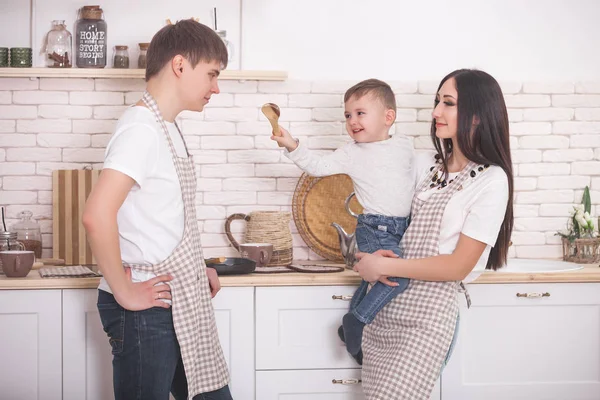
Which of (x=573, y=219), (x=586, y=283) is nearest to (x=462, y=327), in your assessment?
(x=586, y=283)

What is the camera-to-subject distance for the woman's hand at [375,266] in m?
2.51

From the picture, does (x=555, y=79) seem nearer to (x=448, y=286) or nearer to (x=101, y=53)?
(x=448, y=286)

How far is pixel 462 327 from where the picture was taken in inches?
118

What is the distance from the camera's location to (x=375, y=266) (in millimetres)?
2512

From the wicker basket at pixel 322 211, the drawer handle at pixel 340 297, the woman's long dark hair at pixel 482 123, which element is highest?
the woman's long dark hair at pixel 482 123

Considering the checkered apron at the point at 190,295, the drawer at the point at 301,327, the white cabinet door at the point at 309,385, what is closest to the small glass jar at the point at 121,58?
the drawer at the point at 301,327

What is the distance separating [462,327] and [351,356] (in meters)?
0.43

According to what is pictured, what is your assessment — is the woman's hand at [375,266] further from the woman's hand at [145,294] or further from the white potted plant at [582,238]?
the white potted plant at [582,238]

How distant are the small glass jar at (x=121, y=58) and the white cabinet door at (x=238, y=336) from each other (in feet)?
3.67

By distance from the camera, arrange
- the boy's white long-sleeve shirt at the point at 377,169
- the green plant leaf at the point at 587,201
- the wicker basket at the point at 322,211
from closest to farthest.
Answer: the boy's white long-sleeve shirt at the point at 377,169, the wicker basket at the point at 322,211, the green plant leaf at the point at 587,201

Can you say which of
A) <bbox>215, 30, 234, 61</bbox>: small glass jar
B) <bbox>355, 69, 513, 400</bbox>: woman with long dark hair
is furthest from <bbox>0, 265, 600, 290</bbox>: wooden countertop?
<bbox>215, 30, 234, 61</bbox>: small glass jar

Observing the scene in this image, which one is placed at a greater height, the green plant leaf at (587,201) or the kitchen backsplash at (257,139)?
the kitchen backsplash at (257,139)

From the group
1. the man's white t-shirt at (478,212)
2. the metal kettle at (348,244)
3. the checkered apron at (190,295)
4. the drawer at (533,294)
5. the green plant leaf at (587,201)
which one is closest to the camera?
the checkered apron at (190,295)

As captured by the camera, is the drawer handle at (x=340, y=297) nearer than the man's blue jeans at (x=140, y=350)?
No
